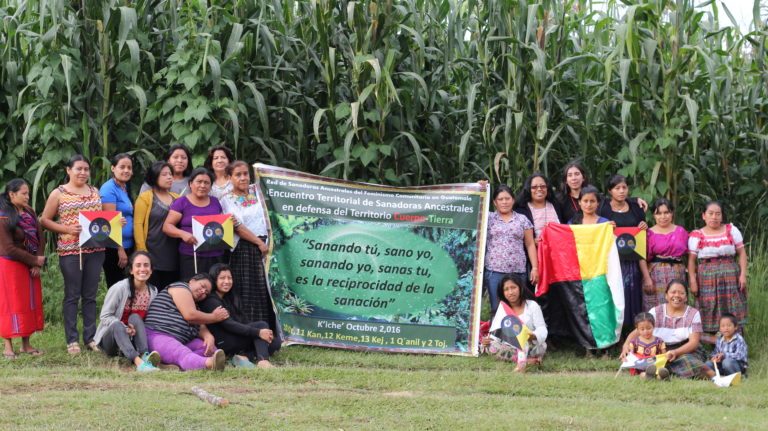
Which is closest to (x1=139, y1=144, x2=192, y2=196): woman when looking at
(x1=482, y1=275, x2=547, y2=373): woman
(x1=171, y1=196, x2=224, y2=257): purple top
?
(x1=171, y1=196, x2=224, y2=257): purple top

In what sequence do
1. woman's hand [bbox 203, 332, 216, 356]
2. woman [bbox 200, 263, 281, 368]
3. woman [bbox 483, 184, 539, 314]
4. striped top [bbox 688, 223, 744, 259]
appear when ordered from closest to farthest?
woman's hand [bbox 203, 332, 216, 356]
woman [bbox 200, 263, 281, 368]
striped top [bbox 688, 223, 744, 259]
woman [bbox 483, 184, 539, 314]

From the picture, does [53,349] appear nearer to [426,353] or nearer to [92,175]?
[92,175]

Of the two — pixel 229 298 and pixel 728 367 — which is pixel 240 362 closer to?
pixel 229 298

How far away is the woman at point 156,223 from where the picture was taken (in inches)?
281

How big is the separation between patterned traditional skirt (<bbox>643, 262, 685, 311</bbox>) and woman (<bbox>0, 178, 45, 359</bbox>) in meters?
4.89

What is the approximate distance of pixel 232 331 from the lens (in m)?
6.86

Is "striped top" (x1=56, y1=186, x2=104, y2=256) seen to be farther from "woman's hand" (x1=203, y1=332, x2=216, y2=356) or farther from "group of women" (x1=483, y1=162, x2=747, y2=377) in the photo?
"group of women" (x1=483, y1=162, x2=747, y2=377)

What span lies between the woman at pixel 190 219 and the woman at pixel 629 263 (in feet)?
10.7

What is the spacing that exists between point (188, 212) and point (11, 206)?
1310 millimetres

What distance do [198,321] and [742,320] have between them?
172 inches

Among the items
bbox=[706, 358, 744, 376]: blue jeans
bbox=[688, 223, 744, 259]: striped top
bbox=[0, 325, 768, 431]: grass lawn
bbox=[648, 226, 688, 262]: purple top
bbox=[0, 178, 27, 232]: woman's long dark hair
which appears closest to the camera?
bbox=[0, 325, 768, 431]: grass lawn

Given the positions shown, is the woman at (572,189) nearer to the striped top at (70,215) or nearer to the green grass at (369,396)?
the green grass at (369,396)

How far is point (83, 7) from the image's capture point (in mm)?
7836

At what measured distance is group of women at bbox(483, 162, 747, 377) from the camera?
7309 millimetres
